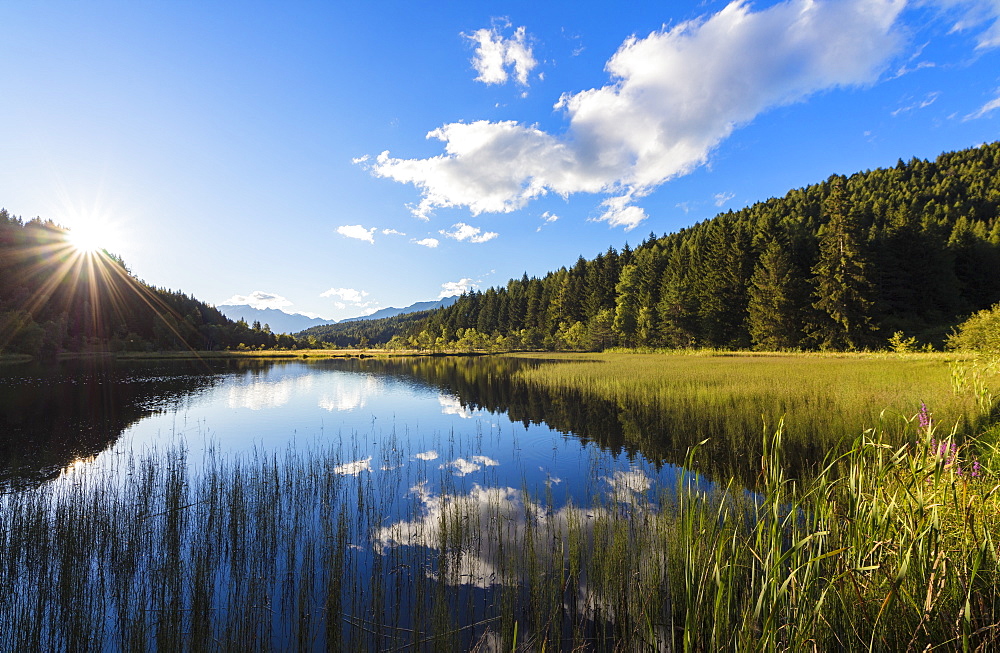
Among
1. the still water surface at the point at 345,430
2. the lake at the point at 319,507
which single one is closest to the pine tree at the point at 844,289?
the still water surface at the point at 345,430

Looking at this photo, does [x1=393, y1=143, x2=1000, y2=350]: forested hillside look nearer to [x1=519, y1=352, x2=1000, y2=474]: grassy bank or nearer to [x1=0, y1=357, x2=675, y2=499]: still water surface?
[x1=519, y1=352, x2=1000, y2=474]: grassy bank

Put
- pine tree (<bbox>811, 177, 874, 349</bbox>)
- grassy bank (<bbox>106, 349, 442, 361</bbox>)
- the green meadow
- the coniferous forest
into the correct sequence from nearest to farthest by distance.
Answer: the green meadow < pine tree (<bbox>811, 177, 874, 349</bbox>) < the coniferous forest < grassy bank (<bbox>106, 349, 442, 361</bbox>)

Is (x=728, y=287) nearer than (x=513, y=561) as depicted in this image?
No

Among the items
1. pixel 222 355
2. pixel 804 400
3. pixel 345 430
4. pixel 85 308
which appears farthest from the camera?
pixel 222 355

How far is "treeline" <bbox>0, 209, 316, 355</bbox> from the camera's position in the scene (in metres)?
66.4

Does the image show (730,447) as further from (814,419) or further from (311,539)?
(311,539)

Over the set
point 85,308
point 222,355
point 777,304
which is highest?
point 85,308

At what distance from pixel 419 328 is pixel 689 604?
149644 millimetres

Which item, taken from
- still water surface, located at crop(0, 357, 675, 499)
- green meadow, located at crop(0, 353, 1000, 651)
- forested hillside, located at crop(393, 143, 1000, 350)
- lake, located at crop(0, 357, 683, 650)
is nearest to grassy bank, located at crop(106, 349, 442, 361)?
forested hillside, located at crop(393, 143, 1000, 350)

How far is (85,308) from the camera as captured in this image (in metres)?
95.4

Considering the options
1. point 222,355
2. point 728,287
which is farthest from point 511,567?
point 222,355

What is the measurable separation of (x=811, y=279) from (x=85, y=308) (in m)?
148

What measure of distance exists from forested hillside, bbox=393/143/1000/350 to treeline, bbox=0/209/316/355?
8609 centimetres

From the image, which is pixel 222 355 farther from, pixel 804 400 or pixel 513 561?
pixel 804 400
